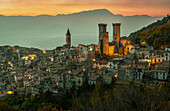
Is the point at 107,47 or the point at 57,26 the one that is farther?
the point at 57,26

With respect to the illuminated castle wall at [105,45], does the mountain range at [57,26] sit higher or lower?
higher

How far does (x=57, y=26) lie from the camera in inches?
3969

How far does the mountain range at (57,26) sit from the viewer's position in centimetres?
7388

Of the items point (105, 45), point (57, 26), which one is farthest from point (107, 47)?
point (57, 26)

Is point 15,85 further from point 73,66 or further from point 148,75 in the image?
point 148,75

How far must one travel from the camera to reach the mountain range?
73875 mm

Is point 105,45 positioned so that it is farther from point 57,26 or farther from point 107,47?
point 57,26

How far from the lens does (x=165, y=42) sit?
30609 mm

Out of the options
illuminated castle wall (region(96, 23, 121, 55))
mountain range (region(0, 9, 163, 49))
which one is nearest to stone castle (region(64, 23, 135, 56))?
illuminated castle wall (region(96, 23, 121, 55))

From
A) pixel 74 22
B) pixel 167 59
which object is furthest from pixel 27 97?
pixel 74 22

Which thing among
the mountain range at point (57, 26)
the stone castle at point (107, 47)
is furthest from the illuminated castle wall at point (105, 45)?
the mountain range at point (57, 26)

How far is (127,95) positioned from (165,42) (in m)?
27.2

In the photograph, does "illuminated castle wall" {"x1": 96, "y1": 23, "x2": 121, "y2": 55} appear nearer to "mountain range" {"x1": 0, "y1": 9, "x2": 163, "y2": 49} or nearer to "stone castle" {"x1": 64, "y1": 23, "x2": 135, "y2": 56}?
"stone castle" {"x1": 64, "y1": 23, "x2": 135, "y2": 56}

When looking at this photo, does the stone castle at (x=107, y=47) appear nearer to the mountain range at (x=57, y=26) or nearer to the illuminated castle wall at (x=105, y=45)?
the illuminated castle wall at (x=105, y=45)
